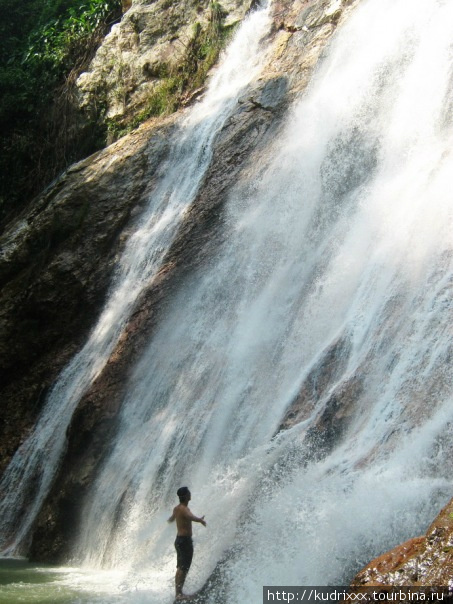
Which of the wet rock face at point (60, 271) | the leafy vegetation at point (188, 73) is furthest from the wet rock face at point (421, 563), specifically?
the leafy vegetation at point (188, 73)

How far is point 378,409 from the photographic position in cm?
792

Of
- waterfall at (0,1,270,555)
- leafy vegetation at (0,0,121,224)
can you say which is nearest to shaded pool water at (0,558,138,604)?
waterfall at (0,1,270,555)

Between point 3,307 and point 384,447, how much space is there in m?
10.8

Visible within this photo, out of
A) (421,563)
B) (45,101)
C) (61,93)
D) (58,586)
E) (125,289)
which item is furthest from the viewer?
(45,101)

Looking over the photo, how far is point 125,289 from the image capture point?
14500 mm

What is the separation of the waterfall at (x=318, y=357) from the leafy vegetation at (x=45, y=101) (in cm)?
727

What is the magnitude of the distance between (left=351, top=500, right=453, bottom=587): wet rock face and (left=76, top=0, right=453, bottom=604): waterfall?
1.14 m

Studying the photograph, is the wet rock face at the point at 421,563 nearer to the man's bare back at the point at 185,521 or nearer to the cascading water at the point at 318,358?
the cascading water at the point at 318,358

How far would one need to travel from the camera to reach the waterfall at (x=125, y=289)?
517 inches

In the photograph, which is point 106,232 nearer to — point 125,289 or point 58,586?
point 125,289

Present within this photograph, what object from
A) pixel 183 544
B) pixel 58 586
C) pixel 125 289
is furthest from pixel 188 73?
pixel 183 544

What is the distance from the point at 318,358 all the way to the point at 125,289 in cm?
603

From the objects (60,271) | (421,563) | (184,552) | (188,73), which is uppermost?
(188,73)

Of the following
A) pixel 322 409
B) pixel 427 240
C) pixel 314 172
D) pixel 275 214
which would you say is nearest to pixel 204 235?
pixel 275 214
